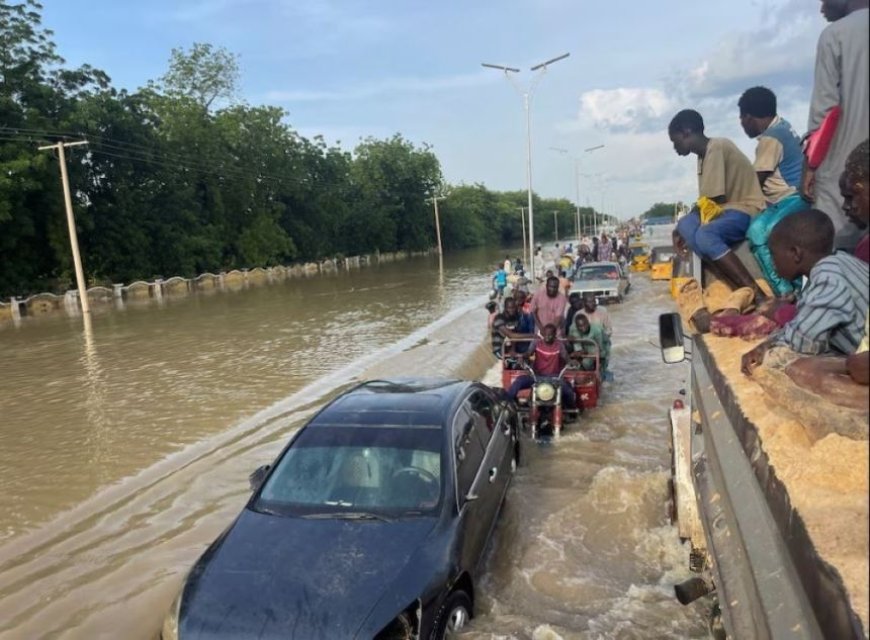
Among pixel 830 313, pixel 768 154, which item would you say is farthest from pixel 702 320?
pixel 830 313

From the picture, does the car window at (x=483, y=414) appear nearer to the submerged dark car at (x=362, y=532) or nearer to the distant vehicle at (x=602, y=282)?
the submerged dark car at (x=362, y=532)

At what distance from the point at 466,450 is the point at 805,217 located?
3140 millimetres

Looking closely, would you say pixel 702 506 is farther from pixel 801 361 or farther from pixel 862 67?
pixel 862 67

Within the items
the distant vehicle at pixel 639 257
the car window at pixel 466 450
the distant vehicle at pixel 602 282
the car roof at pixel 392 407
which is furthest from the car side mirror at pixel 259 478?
the distant vehicle at pixel 639 257

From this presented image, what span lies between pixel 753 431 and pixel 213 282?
46264 millimetres

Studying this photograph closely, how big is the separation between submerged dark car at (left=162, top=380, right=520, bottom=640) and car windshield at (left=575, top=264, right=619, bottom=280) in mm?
18268

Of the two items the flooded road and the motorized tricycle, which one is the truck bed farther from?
the motorized tricycle

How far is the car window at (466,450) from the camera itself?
16.5 feet

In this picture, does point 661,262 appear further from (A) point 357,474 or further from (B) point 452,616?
(B) point 452,616

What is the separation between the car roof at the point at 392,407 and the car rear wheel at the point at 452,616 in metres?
1.34

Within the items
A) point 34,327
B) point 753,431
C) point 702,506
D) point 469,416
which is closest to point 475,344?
point 469,416

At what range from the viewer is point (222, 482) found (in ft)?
26.2

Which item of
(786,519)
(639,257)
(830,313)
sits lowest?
(639,257)

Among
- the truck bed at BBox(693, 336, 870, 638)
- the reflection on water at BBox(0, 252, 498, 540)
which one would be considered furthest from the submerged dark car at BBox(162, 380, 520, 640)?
the reflection on water at BBox(0, 252, 498, 540)
